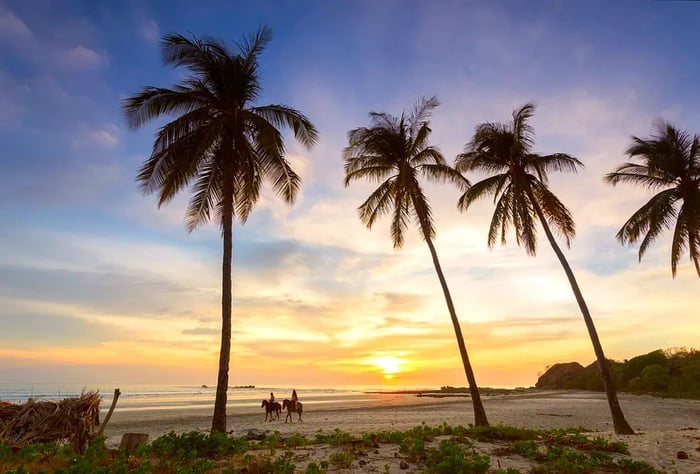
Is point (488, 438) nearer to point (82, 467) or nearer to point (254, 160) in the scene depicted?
point (82, 467)

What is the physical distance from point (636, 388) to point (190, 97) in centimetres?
7008

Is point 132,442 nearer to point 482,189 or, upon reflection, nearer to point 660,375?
Result: point 482,189

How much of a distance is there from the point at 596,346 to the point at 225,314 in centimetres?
1526

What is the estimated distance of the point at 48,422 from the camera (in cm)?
1027

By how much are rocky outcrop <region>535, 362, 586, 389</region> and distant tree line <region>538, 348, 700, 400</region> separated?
241 inches

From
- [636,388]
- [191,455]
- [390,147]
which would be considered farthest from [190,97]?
[636,388]

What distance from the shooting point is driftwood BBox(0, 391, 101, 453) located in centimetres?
1005

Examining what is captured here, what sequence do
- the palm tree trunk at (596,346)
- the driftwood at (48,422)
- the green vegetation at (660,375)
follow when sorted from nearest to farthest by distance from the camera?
the driftwood at (48,422) < the palm tree trunk at (596,346) < the green vegetation at (660,375)

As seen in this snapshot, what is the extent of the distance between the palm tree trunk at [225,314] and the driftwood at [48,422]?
151 inches

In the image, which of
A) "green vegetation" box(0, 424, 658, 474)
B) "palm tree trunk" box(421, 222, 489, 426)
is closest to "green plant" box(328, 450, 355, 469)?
"green vegetation" box(0, 424, 658, 474)

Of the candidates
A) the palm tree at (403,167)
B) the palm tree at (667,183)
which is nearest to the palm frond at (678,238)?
the palm tree at (667,183)

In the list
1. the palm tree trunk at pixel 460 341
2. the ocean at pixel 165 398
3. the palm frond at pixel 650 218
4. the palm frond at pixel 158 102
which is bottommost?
the ocean at pixel 165 398

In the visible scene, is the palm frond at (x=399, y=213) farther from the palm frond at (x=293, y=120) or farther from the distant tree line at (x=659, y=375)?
the distant tree line at (x=659, y=375)

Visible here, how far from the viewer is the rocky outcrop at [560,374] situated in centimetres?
8719
